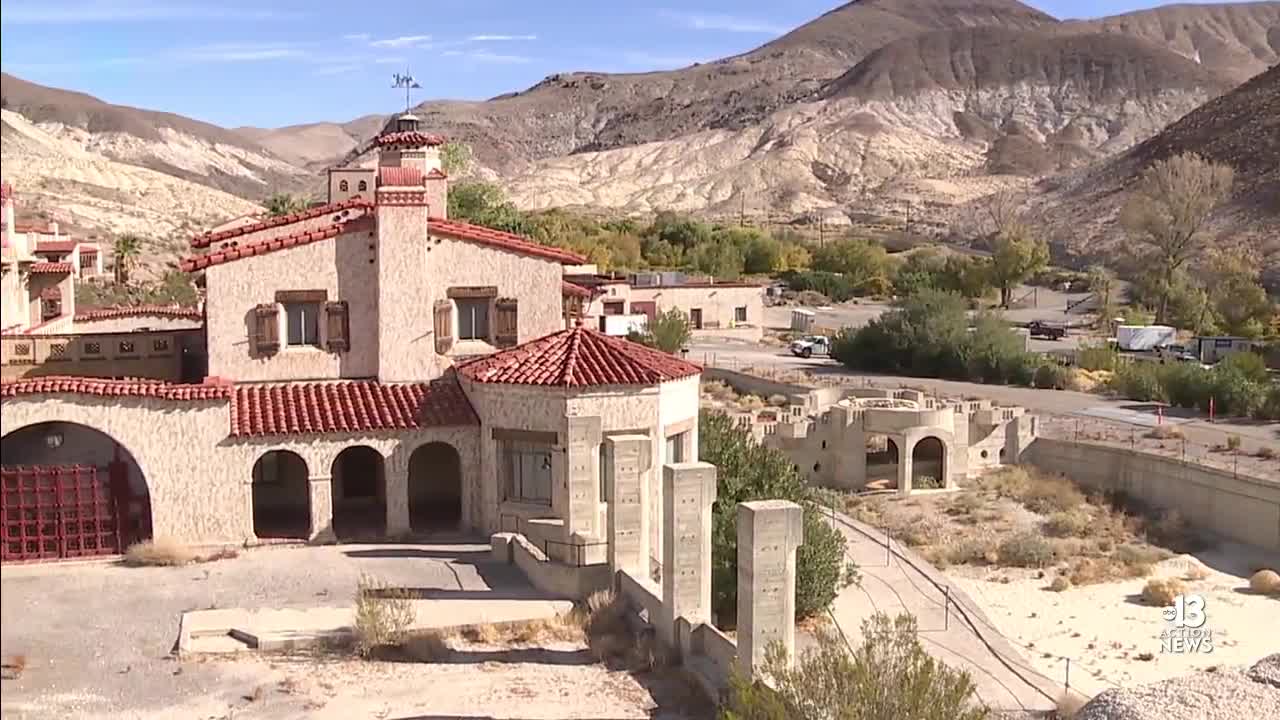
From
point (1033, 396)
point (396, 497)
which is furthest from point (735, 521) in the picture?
point (1033, 396)

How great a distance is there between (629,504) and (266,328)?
8.48 metres

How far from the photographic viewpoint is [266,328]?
23641 millimetres

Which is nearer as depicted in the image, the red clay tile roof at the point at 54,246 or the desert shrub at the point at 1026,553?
the red clay tile roof at the point at 54,246

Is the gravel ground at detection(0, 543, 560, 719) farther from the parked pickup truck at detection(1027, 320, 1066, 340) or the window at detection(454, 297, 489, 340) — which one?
the parked pickup truck at detection(1027, 320, 1066, 340)

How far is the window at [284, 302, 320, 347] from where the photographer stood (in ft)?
78.6

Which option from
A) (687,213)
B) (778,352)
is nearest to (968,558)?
(778,352)

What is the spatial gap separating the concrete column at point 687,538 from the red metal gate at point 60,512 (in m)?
9.75

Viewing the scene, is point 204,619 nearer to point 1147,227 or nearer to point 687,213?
point 1147,227

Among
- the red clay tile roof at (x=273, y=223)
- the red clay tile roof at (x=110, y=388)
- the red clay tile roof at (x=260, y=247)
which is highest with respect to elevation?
the red clay tile roof at (x=273, y=223)

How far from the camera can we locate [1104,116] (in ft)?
635

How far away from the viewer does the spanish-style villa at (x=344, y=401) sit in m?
21.0

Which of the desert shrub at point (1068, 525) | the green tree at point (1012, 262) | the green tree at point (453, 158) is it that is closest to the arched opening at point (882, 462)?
the desert shrub at point (1068, 525)

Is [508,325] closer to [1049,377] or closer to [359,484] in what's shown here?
[359,484]

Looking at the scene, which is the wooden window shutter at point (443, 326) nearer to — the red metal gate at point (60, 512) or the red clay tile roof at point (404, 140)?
the red clay tile roof at point (404, 140)
